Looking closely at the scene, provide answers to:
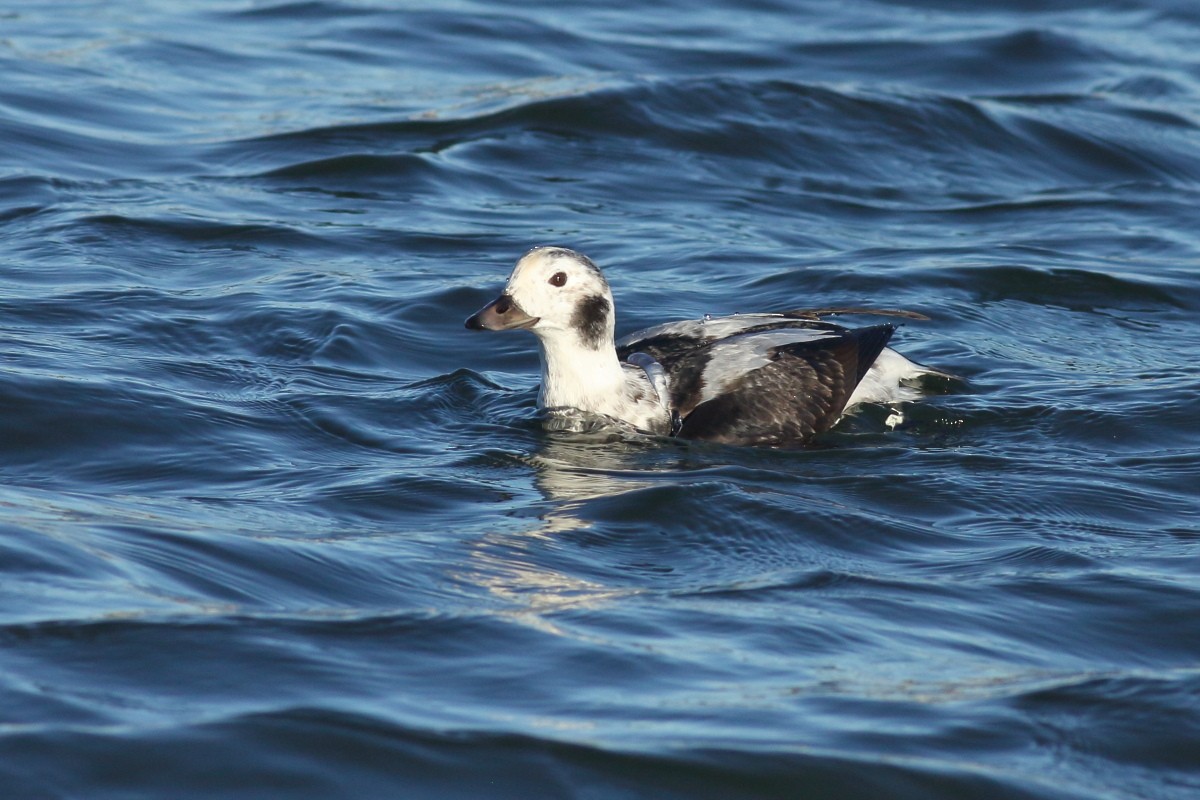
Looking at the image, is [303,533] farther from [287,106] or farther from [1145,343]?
[287,106]

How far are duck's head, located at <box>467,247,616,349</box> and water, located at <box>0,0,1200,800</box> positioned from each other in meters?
0.49

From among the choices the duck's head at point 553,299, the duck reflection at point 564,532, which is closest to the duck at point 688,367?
the duck's head at point 553,299

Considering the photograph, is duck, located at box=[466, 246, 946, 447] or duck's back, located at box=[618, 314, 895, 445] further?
duck's back, located at box=[618, 314, 895, 445]

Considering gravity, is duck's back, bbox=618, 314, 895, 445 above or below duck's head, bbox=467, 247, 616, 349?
below

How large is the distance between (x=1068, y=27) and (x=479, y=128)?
7068 millimetres

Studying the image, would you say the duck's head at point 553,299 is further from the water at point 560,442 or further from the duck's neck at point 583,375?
the water at point 560,442

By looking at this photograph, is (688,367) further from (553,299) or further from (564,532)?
(564,532)

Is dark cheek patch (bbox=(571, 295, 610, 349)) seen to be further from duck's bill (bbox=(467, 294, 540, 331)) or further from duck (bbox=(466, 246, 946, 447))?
duck's bill (bbox=(467, 294, 540, 331))

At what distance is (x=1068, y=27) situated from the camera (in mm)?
17078

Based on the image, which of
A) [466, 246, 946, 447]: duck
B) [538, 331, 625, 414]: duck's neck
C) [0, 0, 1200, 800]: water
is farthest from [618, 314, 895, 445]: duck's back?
[538, 331, 625, 414]: duck's neck

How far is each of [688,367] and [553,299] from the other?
79cm

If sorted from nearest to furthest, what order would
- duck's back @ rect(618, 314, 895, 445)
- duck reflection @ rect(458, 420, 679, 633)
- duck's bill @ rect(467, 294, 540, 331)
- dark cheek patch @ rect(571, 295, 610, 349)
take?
duck reflection @ rect(458, 420, 679, 633), duck's bill @ rect(467, 294, 540, 331), dark cheek patch @ rect(571, 295, 610, 349), duck's back @ rect(618, 314, 895, 445)

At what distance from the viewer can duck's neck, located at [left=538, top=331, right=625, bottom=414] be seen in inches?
296

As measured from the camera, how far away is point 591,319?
742 centimetres
